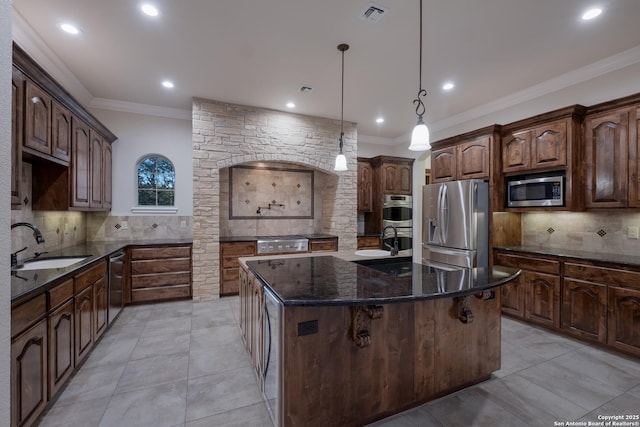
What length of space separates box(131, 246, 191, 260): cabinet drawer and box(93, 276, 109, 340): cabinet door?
0.92 meters

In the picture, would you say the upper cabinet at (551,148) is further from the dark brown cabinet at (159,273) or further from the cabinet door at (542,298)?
the dark brown cabinet at (159,273)

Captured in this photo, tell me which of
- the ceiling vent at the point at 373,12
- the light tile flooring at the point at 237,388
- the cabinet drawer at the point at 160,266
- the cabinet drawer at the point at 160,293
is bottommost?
the light tile flooring at the point at 237,388

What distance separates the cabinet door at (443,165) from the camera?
4.37 m

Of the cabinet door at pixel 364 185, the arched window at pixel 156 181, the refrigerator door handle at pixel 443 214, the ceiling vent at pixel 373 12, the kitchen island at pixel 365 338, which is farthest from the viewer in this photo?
the cabinet door at pixel 364 185

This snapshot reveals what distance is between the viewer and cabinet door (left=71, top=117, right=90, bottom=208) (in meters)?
3.11

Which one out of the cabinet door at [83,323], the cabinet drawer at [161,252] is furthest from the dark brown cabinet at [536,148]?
the cabinet door at [83,323]

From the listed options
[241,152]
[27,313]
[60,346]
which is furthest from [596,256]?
[60,346]

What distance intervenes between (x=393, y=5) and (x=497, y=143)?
7.99 feet

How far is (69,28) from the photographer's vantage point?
269 centimetres

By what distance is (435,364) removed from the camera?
6.64 feet

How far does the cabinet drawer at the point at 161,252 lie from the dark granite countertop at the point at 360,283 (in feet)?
7.48

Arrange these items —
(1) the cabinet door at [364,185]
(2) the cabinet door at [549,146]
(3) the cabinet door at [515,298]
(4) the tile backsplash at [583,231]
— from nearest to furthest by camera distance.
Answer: (4) the tile backsplash at [583,231]
(2) the cabinet door at [549,146]
(3) the cabinet door at [515,298]
(1) the cabinet door at [364,185]

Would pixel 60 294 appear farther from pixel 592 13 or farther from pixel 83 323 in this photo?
pixel 592 13

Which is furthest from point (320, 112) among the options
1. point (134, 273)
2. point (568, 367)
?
point (568, 367)
